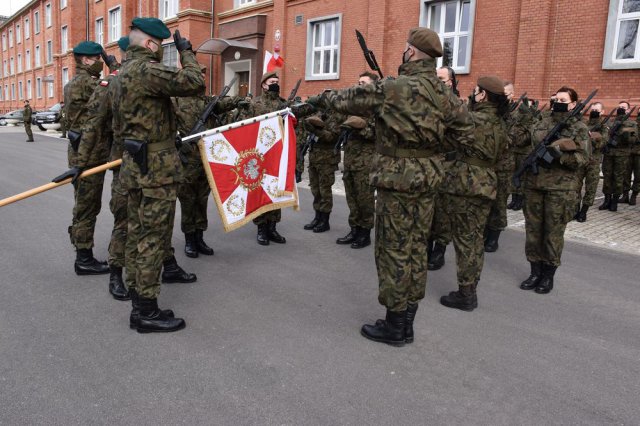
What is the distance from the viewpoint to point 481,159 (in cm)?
445

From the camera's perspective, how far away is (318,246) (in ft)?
20.6

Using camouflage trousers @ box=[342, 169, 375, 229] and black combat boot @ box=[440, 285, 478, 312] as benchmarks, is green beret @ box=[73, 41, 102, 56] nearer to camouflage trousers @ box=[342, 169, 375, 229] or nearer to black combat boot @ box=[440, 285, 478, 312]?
camouflage trousers @ box=[342, 169, 375, 229]

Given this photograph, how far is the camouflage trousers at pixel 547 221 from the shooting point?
15.6 ft

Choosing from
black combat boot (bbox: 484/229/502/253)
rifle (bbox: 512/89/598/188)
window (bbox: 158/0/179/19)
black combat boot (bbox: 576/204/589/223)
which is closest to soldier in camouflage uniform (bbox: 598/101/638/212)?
black combat boot (bbox: 576/204/589/223)

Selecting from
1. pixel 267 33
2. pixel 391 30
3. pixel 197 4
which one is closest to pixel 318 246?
pixel 391 30

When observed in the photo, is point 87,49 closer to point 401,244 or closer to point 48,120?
point 401,244

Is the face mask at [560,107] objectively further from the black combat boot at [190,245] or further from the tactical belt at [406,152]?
the black combat boot at [190,245]

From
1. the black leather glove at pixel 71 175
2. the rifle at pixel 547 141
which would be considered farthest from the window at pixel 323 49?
the black leather glove at pixel 71 175

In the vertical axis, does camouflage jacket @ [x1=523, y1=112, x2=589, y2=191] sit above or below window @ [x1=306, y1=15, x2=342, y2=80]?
below

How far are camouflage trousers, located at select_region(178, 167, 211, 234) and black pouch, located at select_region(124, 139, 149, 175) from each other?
191 centimetres

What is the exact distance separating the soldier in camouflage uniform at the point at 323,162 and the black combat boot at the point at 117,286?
9.51ft

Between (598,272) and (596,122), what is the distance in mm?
4127

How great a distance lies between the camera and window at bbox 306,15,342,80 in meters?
17.3

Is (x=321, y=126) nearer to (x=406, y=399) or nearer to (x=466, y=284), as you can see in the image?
(x=466, y=284)
